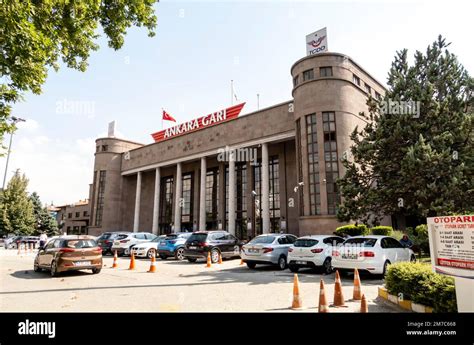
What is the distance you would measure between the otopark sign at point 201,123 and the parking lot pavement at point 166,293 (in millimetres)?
27814

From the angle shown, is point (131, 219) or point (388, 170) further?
point (131, 219)

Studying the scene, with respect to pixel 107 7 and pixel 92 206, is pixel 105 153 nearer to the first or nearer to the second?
pixel 92 206

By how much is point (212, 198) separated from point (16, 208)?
28.3 meters

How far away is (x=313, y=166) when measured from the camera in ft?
85.7

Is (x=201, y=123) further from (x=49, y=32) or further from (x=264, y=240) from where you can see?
(x=49, y=32)

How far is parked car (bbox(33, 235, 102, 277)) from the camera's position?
1164cm

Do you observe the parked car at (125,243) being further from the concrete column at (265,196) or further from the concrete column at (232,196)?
the concrete column at (232,196)

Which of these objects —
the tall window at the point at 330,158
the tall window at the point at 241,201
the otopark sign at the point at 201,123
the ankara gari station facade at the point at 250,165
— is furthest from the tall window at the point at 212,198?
the tall window at the point at 330,158

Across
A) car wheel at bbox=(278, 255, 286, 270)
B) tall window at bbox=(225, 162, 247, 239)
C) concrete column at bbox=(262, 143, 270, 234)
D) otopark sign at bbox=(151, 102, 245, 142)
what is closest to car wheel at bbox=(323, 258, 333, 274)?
car wheel at bbox=(278, 255, 286, 270)

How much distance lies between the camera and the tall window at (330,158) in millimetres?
24703

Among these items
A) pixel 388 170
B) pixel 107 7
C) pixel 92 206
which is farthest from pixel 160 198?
pixel 107 7

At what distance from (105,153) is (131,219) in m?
11.3

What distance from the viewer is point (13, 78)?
24.7ft

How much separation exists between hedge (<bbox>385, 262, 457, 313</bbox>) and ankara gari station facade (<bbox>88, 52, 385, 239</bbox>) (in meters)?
15.4
